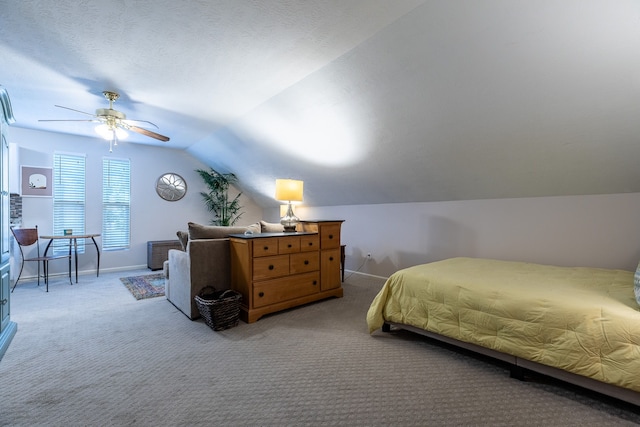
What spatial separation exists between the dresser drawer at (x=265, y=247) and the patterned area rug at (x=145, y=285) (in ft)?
6.20

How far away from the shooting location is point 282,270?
3059 millimetres

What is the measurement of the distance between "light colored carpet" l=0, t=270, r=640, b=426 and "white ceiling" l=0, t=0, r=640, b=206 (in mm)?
1973

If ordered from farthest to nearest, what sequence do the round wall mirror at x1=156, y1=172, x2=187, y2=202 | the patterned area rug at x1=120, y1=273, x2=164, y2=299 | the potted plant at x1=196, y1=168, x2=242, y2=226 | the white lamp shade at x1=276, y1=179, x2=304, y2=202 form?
the potted plant at x1=196, y1=168, x2=242, y2=226, the round wall mirror at x1=156, y1=172, x2=187, y2=202, the patterned area rug at x1=120, y1=273, x2=164, y2=299, the white lamp shade at x1=276, y1=179, x2=304, y2=202

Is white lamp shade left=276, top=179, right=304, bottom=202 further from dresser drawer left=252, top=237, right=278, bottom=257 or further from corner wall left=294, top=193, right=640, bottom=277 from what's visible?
corner wall left=294, top=193, right=640, bottom=277

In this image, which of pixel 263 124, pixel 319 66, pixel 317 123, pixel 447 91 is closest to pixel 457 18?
pixel 447 91

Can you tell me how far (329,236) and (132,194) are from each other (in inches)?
171

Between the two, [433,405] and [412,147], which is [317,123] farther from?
[433,405]

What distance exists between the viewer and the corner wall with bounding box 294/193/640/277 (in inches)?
108

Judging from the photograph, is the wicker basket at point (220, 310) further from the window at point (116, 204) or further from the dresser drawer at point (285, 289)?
the window at point (116, 204)

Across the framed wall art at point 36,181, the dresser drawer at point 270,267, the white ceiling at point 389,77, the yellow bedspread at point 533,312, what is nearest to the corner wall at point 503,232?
the white ceiling at point 389,77

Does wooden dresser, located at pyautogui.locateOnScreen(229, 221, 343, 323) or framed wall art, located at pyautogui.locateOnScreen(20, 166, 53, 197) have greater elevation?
framed wall art, located at pyautogui.locateOnScreen(20, 166, 53, 197)

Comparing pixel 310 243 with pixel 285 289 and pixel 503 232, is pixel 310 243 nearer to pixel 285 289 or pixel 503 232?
pixel 285 289

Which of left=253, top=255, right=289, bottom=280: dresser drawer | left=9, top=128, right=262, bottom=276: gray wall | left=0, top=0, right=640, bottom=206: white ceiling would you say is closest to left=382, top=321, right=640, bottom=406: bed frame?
left=253, top=255, right=289, bottom=280: dresser drawer

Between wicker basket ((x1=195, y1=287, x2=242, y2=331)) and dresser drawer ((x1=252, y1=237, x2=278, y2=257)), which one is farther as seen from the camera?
dresser drawer ((x1=252, y1=237, x2=278, y2=257))
